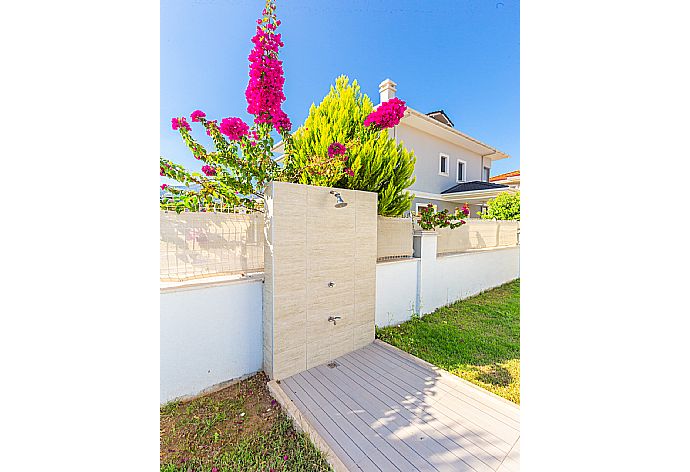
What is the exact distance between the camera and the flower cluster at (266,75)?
115 inches

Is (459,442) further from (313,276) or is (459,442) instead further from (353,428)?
(313,276)

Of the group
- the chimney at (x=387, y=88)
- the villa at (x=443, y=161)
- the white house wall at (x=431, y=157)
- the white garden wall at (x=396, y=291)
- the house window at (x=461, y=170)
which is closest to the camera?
the white garden wall at (x=396, y=291)

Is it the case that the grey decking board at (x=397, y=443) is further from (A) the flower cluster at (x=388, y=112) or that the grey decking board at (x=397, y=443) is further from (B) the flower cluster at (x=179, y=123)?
(B) the flower cluster at (x=179, y=123)

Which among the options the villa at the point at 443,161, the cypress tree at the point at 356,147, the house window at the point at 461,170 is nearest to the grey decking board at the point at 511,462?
the cypress tree at the point at 356,147

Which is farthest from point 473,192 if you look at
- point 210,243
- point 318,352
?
point 210,243

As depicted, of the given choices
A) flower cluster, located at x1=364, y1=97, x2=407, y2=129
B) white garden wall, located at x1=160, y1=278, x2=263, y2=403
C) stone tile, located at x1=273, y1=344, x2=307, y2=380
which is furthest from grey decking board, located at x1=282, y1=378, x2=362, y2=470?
flower cluster, located at x1=364, y1=97, x2=407, y2=129

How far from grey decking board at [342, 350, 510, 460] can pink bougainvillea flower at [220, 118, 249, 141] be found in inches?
131

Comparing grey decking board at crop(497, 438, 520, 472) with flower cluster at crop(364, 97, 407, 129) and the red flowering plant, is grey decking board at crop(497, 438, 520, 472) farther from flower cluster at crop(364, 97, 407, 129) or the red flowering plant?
flower cluster at crop(364, 97, 407, 129)

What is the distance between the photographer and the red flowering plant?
9.69ft

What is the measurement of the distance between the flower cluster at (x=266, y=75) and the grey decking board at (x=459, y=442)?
11.2 ft

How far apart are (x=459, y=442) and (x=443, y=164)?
11101 mm

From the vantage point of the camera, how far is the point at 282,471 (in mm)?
1965

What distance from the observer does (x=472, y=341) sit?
13.5ft
